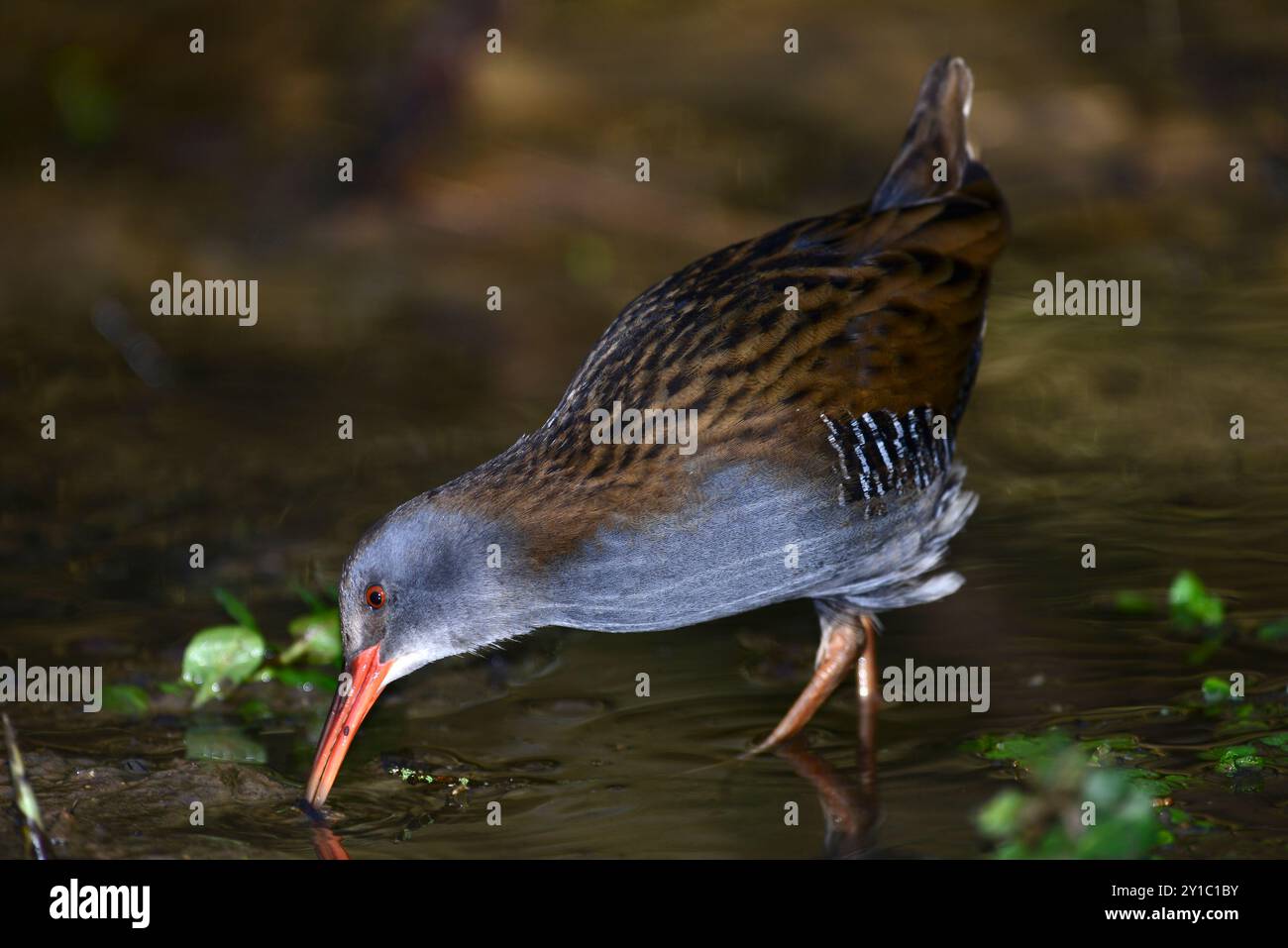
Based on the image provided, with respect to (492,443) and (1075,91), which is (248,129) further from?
(1075,91)

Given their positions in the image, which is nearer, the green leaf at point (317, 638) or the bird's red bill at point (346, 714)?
the bird's red bill at point (346, 714)

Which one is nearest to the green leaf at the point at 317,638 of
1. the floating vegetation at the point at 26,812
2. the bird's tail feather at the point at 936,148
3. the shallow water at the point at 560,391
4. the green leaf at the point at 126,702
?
the shallow water at the point at 560,391

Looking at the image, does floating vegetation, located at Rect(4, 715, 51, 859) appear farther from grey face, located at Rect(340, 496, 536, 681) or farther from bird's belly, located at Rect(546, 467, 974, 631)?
bird's belly, located at Rect(546, 467, 974, 631)

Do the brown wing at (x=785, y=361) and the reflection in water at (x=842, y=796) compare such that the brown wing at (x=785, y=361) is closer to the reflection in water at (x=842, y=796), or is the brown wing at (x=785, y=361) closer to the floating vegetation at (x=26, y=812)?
the reflection in water at (x=842, y=796)

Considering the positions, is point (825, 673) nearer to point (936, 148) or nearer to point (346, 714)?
point (346, 714)

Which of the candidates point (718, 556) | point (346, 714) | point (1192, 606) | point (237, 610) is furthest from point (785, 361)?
point (237, 610)

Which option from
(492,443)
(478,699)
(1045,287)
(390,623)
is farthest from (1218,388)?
(390,623)
